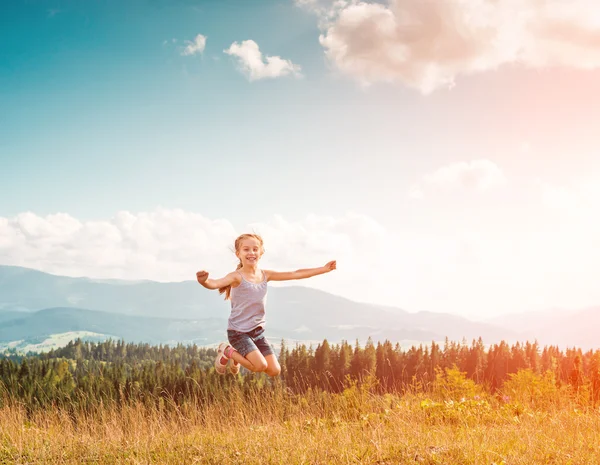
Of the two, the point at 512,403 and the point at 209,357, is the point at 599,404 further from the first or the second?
the point at 209,357

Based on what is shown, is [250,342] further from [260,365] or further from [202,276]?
[202,276]

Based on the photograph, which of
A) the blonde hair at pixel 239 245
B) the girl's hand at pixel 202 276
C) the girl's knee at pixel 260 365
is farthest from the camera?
the blonde hair at pixel 239 245

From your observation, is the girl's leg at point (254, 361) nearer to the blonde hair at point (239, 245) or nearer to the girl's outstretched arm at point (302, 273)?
the blonde hair at point (239, 245)

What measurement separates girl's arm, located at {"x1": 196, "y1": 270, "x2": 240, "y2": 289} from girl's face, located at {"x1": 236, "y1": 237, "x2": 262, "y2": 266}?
10.9 inches

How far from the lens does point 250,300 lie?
330 inches

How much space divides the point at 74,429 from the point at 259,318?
18.0ft

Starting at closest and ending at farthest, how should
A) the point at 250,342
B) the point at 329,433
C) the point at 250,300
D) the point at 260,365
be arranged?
the point at 260,365 → the point at 250,300 → the point at 250,342 → the point at 329,433

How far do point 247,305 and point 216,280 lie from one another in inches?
29.7

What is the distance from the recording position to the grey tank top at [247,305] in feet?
27.3

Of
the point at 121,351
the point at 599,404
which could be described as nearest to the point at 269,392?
the point at 599,404

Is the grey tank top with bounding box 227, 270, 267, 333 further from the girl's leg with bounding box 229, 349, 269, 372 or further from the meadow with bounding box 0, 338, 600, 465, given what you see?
the meadow with bounding box 0, 338, 600, 465

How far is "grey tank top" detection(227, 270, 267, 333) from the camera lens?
328 inches

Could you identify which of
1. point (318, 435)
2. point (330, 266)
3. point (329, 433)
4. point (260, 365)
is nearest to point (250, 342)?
point (260, 365)

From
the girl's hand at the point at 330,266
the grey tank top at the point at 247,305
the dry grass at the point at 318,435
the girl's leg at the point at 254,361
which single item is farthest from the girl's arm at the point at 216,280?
the dry grass at the point at 318,435
